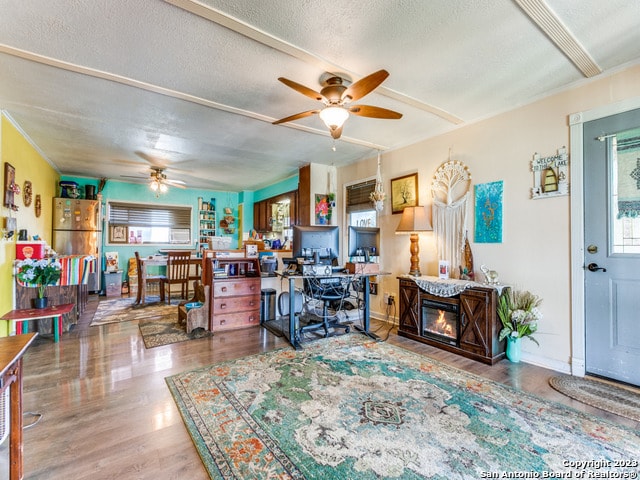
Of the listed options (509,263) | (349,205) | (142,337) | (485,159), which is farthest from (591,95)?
(142,337)

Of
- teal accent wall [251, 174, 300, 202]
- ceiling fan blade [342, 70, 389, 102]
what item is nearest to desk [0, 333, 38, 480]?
ceiling fan blade [342, 70, 389, 102]

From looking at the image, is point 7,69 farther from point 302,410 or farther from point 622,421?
point 622,421

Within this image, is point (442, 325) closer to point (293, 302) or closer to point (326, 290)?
point (326, 290)

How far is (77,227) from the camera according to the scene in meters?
5.64

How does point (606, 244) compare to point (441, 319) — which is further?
point (441, 319)

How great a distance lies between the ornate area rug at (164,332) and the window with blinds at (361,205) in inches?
113

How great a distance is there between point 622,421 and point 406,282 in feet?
6.73

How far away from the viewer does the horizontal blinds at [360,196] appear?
4.66m

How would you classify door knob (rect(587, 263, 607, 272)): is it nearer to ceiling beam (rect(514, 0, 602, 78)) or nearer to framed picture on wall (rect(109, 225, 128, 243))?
ceiling beam (rect(514, 0, 602, 78))

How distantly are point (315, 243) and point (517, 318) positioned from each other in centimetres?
217

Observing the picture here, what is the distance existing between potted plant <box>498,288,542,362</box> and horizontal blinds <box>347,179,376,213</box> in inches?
91.5

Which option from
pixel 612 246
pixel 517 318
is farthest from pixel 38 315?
pixel 612 246

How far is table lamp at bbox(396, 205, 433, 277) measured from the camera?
142 inches

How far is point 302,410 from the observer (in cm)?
200
